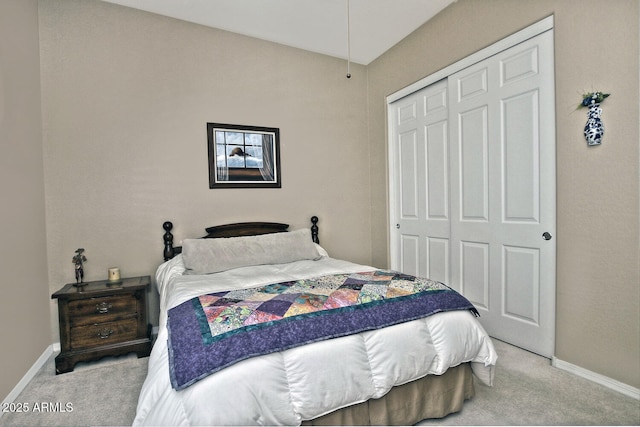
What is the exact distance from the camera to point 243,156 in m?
3.30

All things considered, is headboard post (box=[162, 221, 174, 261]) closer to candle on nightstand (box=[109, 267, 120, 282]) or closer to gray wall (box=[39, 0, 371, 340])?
gray wall (box=[39, 0, 371, 340])

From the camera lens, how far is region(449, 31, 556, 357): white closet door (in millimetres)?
2258

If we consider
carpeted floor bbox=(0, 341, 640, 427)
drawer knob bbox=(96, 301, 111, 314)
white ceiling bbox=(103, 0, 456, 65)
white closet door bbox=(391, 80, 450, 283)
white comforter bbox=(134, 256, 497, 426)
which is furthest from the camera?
white closet door bbox=(391, 80, 450, 283)

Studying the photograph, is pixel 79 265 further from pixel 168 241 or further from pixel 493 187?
pixel 493 187

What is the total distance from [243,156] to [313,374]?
244 centimetres

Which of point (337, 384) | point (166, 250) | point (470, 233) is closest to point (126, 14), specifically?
point (166, 250)

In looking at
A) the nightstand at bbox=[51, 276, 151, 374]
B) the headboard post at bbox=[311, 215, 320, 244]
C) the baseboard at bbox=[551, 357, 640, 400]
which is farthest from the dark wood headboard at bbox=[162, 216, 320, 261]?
the baseboard at bbox=[551, 357, 640, 400]

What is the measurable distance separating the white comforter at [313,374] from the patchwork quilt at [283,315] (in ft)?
0.14

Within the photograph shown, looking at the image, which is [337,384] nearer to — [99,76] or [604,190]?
[604,190]

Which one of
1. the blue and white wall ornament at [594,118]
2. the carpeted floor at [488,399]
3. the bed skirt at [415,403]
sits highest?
the blue and white wall ornament at [594,118]

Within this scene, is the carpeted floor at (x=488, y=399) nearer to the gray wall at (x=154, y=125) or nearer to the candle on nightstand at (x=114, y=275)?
the candle on nightstand at (x=114, y=275)

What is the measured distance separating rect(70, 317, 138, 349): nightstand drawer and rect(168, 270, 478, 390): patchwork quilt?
1.18 metres

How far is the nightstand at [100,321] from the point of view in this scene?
227 cm

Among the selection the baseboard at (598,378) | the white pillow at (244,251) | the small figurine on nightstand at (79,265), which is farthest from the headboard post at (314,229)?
the baseboard at (598,378)
